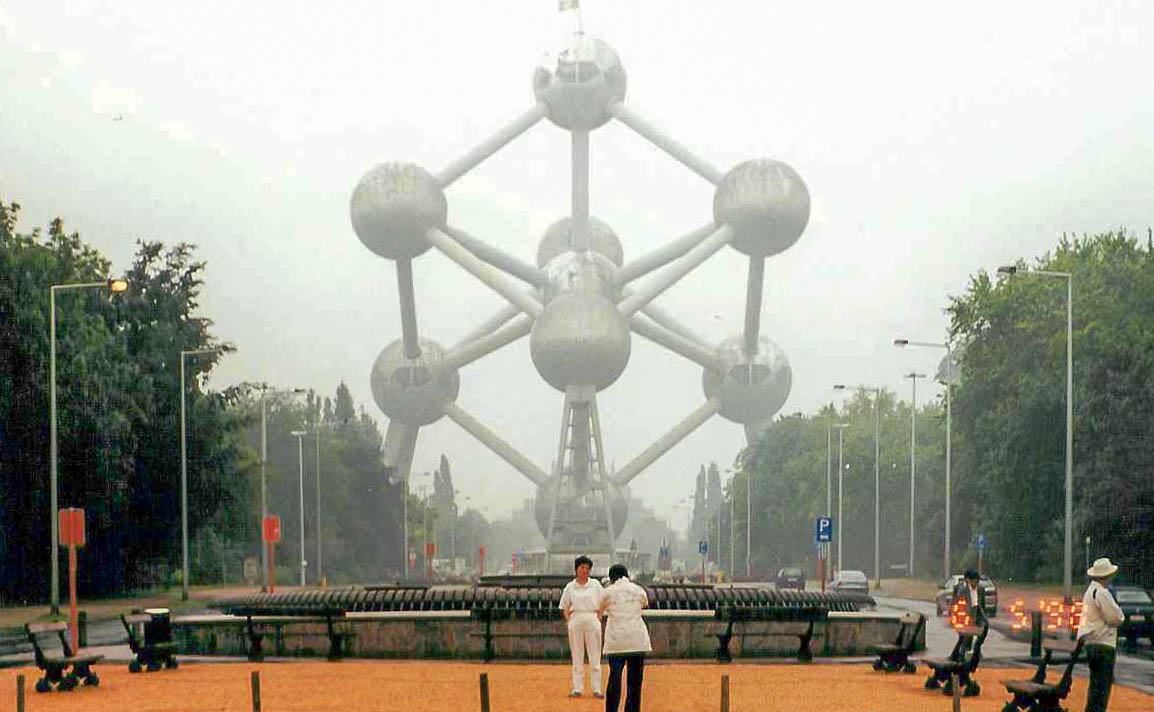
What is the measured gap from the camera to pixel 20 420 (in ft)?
189

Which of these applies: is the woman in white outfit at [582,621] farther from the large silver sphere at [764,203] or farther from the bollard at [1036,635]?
the large silver sphere at [764,203]

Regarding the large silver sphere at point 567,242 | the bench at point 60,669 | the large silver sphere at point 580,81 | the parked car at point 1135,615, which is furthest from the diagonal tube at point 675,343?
the bench at point 60,669

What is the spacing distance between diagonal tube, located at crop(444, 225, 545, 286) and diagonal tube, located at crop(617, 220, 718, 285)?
530 cm

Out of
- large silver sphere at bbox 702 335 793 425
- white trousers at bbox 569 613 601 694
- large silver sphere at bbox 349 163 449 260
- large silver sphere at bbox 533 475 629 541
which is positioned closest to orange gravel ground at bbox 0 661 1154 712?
white trousers at bbox 569 613 601 694

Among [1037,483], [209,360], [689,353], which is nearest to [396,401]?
[689,353]

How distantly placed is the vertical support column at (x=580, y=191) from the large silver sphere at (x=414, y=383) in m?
11.0

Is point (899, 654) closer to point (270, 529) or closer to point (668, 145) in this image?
point (270, 529)

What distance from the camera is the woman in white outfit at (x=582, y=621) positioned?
67.9 feet

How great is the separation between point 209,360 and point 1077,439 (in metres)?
Answer: 37.5

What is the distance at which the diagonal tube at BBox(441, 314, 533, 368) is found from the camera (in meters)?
110

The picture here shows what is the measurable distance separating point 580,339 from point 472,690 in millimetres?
75691

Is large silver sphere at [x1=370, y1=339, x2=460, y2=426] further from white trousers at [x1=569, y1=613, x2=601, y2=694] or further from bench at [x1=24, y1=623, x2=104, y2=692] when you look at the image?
white trousers at [x1=569, y1=613, x2=601, y2=694]

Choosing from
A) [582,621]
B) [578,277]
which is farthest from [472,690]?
[578,277]

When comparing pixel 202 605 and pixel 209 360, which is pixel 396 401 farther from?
pixel 202 605
